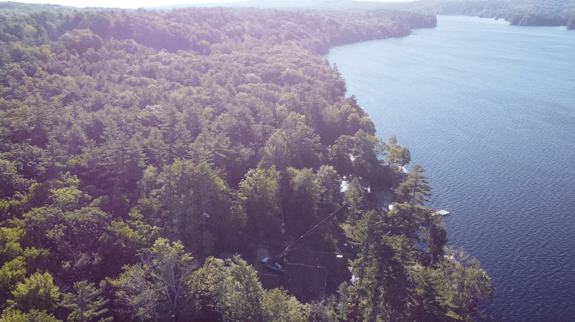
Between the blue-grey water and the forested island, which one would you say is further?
the blue-grey water

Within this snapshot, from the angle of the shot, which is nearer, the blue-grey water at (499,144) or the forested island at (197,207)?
the forested island at (197,207)

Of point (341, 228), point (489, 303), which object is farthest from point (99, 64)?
point (489, 303)

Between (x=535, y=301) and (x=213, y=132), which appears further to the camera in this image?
(x=213, y=132)

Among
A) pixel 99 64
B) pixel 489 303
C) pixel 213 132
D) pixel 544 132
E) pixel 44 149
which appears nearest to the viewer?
pixel 489 303

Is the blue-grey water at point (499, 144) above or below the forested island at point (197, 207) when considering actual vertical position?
below

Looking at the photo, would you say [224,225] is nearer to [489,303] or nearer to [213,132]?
[213,132]
